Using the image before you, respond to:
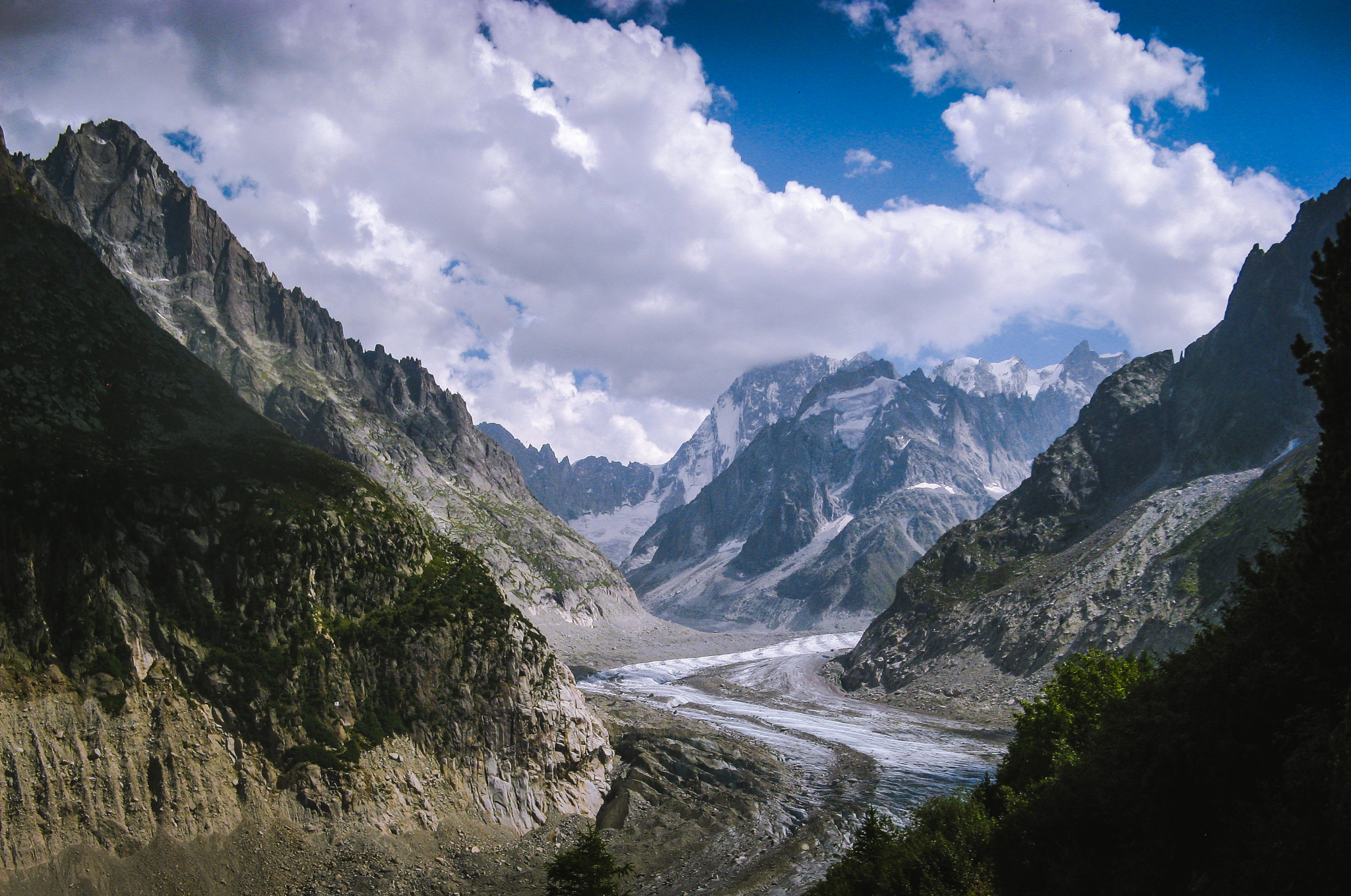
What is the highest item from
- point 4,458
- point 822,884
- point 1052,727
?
point 4,458

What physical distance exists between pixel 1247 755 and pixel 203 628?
66.9m

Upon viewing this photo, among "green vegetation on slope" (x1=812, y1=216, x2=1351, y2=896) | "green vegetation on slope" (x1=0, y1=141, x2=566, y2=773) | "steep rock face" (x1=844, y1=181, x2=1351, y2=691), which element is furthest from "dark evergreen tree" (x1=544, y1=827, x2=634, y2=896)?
"steep rock face" (x1=844, y1=181, x2=1351, y2=691)

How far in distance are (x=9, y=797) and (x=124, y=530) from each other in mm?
22064

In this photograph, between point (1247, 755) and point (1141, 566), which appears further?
point (1141, 566)

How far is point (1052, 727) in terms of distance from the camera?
2261 inches

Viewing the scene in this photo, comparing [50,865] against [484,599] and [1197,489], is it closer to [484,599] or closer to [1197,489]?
[484,599]

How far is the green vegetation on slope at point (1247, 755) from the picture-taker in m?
22.9

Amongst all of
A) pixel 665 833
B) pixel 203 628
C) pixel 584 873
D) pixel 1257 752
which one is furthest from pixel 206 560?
pixel 1257 752

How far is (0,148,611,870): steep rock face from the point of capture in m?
50.0

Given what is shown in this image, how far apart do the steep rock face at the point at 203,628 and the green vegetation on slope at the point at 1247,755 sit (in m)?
43.7

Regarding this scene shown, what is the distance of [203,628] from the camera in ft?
200

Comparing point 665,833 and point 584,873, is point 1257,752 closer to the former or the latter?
point 584,873

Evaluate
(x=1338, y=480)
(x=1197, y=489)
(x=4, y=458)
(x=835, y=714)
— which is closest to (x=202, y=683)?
(x=4, y=458)

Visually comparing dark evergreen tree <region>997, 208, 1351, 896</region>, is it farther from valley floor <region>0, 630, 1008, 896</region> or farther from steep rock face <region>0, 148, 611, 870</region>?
steep rock face <region>0, 148, 611, 870</region>
